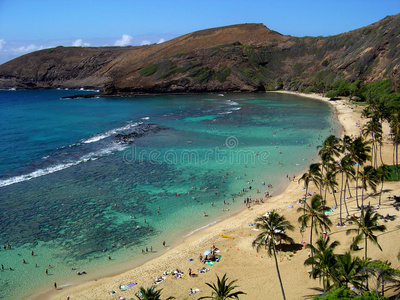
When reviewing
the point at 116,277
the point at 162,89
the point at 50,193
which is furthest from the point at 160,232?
the point at 162,89

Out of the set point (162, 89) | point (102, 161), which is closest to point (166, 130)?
point (102, 161)

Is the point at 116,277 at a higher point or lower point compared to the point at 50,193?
lower

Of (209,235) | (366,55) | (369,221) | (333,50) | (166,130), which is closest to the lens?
(369,221)

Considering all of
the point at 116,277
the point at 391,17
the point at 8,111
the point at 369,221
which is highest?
the point at 391,17

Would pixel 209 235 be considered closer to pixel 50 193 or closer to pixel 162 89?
pixel 50 193

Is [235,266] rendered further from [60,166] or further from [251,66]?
[251,66]

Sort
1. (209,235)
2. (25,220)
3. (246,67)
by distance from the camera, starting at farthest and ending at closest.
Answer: (246,67)
(25,220)
(209,235)

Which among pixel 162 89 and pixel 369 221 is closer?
pixel 369 221

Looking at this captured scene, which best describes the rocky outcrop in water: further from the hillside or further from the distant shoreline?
the hillside

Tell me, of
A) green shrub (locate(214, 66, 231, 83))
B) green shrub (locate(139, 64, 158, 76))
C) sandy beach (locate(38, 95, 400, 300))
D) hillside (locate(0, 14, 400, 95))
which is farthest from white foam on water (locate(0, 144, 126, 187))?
green shrub (locate(139, 64, 158, 76))
